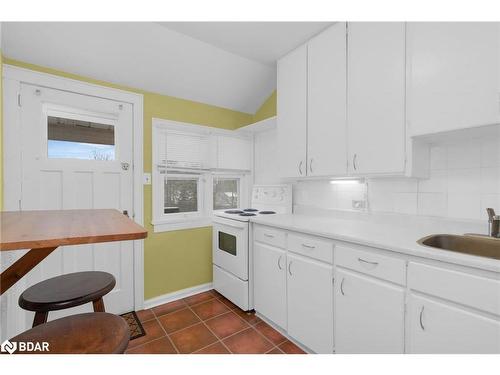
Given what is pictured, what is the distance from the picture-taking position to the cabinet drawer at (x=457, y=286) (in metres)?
0.99

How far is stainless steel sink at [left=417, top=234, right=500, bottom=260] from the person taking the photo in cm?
133

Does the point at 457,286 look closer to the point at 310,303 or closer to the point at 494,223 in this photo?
the point at 494,223

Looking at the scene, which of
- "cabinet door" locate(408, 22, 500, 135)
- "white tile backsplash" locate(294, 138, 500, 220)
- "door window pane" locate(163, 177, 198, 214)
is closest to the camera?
"cabinet door" locate(408, 22, 500, 135)

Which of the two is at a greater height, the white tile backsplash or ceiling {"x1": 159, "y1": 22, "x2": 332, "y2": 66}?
ceiling {"x1": 159, "y1": 22, "x2": 332, "y2": 66}

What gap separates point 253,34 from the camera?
2102mm

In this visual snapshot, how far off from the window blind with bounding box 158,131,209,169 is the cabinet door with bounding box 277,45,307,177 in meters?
1.01

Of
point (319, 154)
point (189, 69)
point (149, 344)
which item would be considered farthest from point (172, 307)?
point (189, 69)

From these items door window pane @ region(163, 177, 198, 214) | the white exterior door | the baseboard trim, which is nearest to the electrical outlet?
door window pane @ region(163, 177, 198, 214)

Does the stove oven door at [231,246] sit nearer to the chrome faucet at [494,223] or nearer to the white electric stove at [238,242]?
the white electric stove at [238,242]

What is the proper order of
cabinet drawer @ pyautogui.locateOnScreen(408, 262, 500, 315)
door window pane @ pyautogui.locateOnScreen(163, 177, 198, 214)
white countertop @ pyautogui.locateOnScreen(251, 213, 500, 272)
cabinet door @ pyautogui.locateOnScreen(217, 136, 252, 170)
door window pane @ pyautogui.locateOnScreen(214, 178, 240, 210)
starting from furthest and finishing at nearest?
door window pane @ pyautogui.locateOnScreen(214, 178, 240, 210), cabinet door @ pyautogui.locateOnScreen(217, 136, 252, 170), door window pane @ pyautogui.locateOnScreen(163, 177, 198, 214), white countertop @ pyautogui.locateOnScreen(251, 213, 500, 272), cabinet drawer @ pyautogui.locateOnScreen(408, 262, 500, 315)

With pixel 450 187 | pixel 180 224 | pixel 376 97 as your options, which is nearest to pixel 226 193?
pixel 180 224

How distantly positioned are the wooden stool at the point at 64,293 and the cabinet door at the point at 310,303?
4.08ft

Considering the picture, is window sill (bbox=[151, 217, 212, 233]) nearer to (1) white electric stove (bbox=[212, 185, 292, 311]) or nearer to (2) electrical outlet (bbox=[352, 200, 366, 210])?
(1) white electric stove (bbox=[212, 185, 292, 311])

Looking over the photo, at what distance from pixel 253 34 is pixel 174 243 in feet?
7.26
